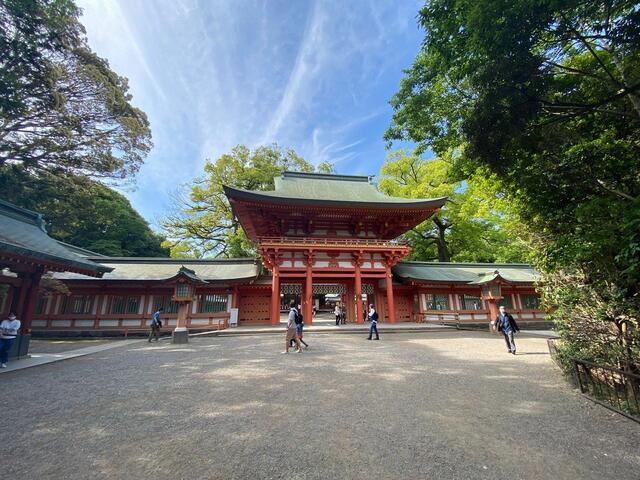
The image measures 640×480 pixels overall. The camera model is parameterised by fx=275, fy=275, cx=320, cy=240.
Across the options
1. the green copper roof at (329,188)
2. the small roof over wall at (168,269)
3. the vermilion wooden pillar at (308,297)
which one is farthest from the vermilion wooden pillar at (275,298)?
the green copper roof at (329,188)

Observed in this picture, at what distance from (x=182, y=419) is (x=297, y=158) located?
28.5m

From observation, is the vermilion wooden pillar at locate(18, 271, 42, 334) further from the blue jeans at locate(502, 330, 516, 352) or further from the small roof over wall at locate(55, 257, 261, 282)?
the blue jeans at locate(502, 330, 516, 352)

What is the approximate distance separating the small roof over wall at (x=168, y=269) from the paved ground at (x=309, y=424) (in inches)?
390

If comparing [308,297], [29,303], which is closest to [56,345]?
[29,303]

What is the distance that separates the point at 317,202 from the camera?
1561 cm

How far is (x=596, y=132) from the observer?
5.28 metres

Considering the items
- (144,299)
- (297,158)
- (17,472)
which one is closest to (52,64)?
(144,299)

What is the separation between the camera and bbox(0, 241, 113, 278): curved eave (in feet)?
22.2

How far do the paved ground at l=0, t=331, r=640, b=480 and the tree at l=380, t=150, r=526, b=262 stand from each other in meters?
19.5

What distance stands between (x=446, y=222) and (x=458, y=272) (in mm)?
8012

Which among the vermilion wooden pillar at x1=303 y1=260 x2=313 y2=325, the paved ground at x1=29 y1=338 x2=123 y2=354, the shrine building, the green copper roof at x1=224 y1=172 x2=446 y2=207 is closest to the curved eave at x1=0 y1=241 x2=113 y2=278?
the shrine building

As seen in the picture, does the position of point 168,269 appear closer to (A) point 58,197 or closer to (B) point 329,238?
(A) point 58,197

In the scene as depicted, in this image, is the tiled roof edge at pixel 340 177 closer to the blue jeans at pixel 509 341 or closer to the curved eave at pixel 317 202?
the curved eave at pixel 317 202

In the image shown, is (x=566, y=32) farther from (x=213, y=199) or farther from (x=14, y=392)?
(x=213, y=199)
